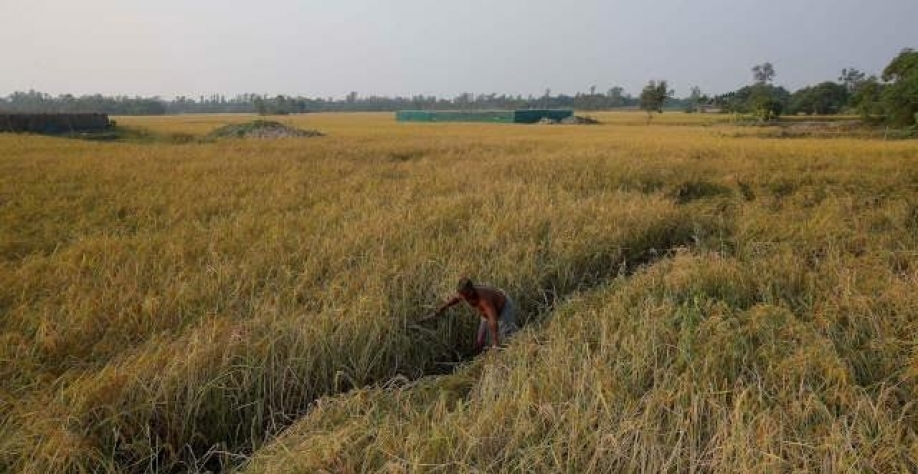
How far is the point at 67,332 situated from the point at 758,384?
3.69 metres

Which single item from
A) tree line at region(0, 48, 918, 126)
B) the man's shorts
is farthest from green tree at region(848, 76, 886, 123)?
the man's shorts

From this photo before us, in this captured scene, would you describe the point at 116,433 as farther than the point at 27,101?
No

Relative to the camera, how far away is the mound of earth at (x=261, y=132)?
2428 centimetres

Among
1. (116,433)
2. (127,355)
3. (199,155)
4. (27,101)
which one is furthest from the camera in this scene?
(27,101)

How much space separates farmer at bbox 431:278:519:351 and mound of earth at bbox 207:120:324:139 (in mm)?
21297

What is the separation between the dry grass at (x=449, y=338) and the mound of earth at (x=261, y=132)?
17186 mm

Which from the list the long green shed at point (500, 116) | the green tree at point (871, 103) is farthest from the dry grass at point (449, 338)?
the long green shed at point (500, 116)

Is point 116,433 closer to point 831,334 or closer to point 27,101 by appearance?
point 831,334

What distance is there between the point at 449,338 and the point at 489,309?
65 cm

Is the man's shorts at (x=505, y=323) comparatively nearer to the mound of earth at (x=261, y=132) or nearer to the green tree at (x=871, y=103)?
the mound of earth at (x=261, y=132)

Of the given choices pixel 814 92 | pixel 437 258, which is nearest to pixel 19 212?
pixel 437 258

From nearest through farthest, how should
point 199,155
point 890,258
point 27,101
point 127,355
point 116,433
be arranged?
point 116,433 → point 127,355 → point 890,258 → point 199,155 → point 27,101

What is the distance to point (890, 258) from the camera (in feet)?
17.6

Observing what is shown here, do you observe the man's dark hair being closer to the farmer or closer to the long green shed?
the farmer
